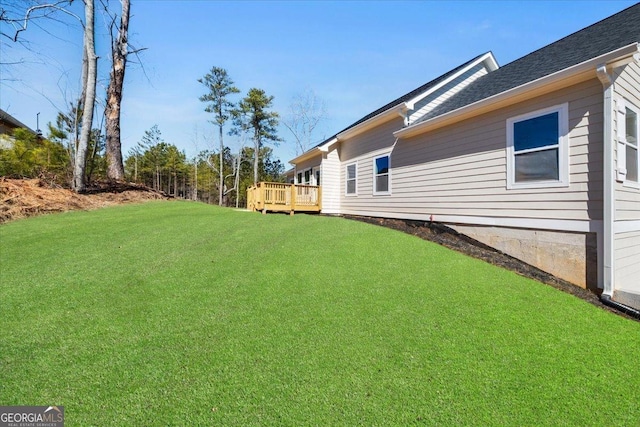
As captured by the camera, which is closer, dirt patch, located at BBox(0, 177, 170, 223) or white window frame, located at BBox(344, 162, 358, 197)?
dirt patch, located at BBox(0, 177, 170, 223)

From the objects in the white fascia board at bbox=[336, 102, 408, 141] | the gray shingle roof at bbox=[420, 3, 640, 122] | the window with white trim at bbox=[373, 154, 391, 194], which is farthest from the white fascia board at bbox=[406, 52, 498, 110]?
the window with white trim at bbox=[373, 154, 391, 194]

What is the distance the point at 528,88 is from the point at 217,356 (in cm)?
663

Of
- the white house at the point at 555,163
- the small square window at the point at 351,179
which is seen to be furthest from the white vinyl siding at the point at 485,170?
the small square window at the point at 351,179

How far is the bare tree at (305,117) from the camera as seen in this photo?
30.0m

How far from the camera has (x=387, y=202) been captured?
947 cm

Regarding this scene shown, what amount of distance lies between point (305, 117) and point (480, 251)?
27.3m

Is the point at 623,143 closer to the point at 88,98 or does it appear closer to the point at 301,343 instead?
the point at 301,343

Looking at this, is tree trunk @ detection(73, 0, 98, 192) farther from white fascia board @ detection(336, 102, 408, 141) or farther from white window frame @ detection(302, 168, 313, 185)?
white fascia board @ detection(336, 102, 408, 141)

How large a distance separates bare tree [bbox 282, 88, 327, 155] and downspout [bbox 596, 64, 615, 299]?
1060 inches

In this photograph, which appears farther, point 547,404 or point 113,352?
Answer: point 113,352

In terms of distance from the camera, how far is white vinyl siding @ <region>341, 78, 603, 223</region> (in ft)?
15.5

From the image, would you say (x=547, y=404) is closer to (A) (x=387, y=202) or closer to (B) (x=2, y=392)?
(B) (x=2, y=392)

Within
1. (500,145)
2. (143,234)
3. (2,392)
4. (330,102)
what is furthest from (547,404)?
(330,102)

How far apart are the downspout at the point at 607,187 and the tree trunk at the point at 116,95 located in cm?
1586
